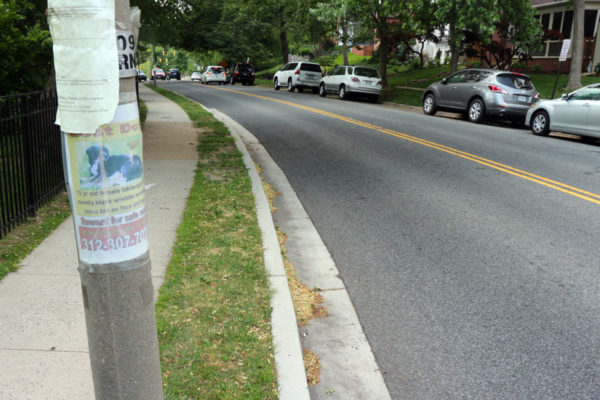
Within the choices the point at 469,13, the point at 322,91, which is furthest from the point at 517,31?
the point at 322,91

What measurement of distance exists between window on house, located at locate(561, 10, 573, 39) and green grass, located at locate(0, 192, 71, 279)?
106 feet

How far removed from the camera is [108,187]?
1.95 metres

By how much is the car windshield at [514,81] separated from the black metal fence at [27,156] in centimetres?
1447

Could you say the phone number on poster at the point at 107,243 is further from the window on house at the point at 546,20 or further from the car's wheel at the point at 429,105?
the window on house at the point at 546,20

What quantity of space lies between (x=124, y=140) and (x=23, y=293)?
9.75ft

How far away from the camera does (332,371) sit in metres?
3.69

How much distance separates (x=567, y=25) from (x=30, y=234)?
112 feet

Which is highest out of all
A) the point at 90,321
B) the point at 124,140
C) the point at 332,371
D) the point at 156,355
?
the point at 124,140

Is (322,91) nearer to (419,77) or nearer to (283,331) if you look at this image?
(419,77)

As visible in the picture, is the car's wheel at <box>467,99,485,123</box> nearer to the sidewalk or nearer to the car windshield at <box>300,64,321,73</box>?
the sidewalk

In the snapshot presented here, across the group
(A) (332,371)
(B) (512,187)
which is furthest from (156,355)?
(B) (512,187)

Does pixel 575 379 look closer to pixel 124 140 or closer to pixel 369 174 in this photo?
pixel 124 140

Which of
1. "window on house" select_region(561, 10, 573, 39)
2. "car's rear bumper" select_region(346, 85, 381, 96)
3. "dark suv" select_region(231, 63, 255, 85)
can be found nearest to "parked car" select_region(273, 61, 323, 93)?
"car's rear bumper" select_region(346, 85, 381, 96)

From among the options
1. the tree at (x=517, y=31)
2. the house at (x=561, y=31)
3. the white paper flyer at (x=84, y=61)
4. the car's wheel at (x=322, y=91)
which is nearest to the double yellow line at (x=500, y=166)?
the white paper flyer at (x=84, y=61)
